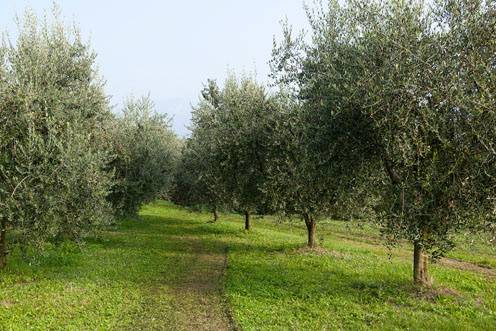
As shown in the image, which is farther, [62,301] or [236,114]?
[236,114]

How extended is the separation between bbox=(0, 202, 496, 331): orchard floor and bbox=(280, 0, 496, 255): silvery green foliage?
4.88 ft

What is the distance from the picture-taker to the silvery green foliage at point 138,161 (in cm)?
3312

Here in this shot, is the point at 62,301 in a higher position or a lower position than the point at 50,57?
lower

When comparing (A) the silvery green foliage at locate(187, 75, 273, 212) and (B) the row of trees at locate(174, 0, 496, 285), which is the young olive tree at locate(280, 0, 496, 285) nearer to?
(B) the row of trees at locate(174, 0, 496, 285)

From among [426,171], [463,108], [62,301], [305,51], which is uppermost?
[305,51]

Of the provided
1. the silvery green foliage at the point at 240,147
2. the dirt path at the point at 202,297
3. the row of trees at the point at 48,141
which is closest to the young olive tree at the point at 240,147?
the silvery green foliage at the point at 240,147

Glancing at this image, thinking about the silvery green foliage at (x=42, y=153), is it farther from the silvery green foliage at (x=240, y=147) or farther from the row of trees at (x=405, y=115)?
the silvery green foliage at (x=240, y=147)

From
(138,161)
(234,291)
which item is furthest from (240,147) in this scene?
(234,291)

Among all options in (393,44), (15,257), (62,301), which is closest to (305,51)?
(393,44)

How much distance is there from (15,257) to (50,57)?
34.5 ft

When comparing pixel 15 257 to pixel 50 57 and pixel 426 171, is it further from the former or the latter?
pixel 426 171

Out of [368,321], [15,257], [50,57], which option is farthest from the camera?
[15,257]

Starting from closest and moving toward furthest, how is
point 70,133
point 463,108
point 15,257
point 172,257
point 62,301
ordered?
point 463,108, point 62,301, point 70,133, point 15,257, point 172,257

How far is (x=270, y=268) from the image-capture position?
2384 centimetres
